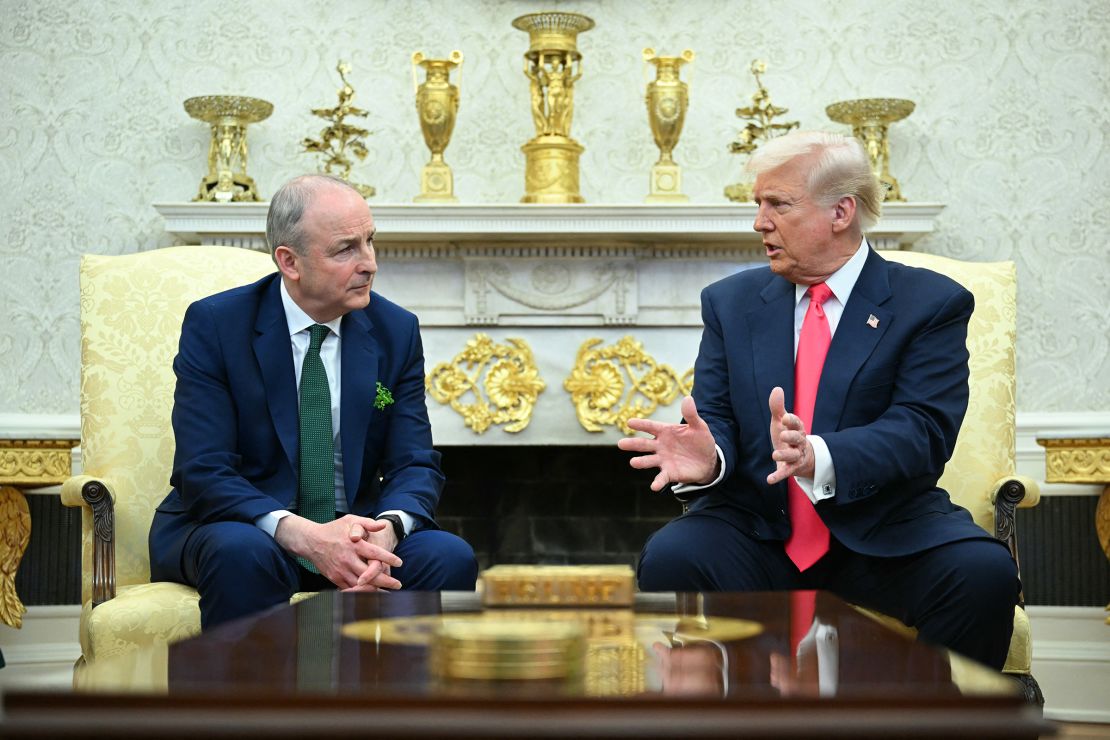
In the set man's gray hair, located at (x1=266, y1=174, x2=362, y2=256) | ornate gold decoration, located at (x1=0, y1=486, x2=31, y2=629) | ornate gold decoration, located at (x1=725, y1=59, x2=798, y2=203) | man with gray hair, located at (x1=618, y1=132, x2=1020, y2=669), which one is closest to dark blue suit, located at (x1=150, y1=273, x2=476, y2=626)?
man's gray hair, located at (x1=266, y1=174, x2=362, y2=256)

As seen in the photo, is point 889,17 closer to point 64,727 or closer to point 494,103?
point 494,103

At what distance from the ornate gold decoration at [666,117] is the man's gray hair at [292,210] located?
62.1 inches

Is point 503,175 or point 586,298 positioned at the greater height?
point 503,175

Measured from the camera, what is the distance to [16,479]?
11.1ft

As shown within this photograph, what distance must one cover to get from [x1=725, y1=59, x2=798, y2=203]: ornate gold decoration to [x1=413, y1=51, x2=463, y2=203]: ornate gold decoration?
2.98 ft

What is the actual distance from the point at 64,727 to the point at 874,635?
911 mm

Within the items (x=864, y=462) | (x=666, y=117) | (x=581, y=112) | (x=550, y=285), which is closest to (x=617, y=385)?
(x=550, y=285)

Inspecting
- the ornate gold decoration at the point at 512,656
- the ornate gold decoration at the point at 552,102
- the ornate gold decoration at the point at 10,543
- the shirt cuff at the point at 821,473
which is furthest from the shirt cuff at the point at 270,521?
the ornate gold decoration at the point at 552,102

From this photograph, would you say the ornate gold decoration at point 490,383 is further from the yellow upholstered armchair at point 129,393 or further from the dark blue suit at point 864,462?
the dark blue suit at point 864,462

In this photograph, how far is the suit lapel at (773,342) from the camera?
2533mm

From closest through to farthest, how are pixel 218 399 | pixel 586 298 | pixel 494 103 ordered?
pixel 218 399
pixel 586 298
pixel 494 103

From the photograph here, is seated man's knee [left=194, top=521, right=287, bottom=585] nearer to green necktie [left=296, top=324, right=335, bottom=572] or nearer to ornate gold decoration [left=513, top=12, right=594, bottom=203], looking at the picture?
green necktie [left=296, top=324, right=335, bottom=572]

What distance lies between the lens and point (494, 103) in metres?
4.34

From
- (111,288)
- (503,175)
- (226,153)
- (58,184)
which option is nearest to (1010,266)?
(503,175)
